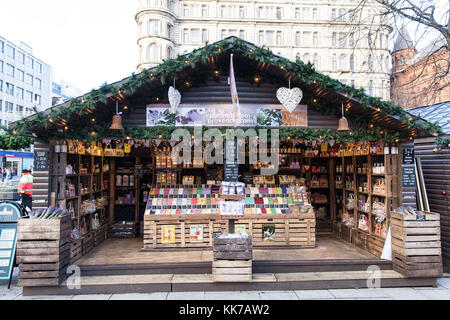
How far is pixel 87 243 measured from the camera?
6301mm

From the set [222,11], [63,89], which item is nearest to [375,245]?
[222,11]

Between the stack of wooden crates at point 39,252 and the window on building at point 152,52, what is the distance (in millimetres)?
34018

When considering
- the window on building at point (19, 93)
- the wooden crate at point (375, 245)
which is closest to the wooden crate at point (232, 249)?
the wooden crate at point (375, 245)

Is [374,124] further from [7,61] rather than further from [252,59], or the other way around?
[7,61]

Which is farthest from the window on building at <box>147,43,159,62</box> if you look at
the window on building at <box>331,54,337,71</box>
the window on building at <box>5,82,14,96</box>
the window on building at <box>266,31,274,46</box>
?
the window on building at <box>331,54,337,71</box>

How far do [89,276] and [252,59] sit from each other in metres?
4.91

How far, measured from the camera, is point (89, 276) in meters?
4.86

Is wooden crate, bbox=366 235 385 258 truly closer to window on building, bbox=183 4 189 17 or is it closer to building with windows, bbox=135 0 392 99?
building with windows, bbox=135 0 392 99

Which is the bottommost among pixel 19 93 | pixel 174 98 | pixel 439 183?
pixel 439 183

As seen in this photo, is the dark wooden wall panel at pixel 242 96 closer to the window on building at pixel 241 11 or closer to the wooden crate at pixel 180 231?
the wooden crate at pixel 180 231

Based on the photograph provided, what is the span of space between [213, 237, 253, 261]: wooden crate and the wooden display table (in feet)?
5.04

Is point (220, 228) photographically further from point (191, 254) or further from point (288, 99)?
point (288, 99)

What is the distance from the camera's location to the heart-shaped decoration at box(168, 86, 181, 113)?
539cm

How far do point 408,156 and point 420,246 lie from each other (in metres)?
1.81
